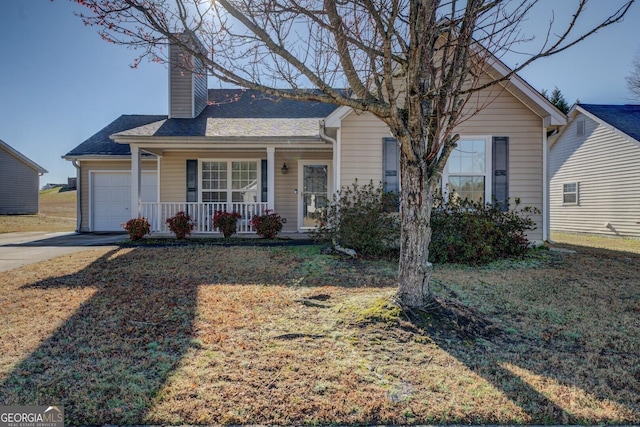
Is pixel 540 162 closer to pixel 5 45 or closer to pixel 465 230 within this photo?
pixel 465 230

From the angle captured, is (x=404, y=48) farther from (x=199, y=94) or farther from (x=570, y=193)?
(x=570, y=193)

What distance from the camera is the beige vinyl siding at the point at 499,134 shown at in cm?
865

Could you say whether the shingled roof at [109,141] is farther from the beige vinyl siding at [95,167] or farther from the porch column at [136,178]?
the porch column at [136,178]

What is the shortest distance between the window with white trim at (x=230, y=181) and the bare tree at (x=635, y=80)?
77.6 feet

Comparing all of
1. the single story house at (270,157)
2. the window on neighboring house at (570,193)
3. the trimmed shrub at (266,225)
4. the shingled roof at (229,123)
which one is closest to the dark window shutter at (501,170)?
the single story house at (270,157)

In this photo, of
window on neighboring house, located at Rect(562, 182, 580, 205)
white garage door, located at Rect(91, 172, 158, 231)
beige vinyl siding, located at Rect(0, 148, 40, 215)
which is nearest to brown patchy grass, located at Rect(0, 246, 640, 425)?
white garage door, located at Rect(91, 172, 158, 231)

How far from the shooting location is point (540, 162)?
8.66 meters

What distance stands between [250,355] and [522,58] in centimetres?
404

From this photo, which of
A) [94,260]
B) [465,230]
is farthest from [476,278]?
[94,260]

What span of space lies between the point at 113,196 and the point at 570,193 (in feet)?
61.9

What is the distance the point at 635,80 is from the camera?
70.9 feet

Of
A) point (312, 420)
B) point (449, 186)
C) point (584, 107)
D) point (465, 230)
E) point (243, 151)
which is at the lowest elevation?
point (312, 420)

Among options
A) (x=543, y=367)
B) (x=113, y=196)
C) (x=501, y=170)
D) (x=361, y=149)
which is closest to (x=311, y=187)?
(x=361, y=149)

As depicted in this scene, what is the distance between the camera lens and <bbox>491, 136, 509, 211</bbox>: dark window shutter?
8.55m
